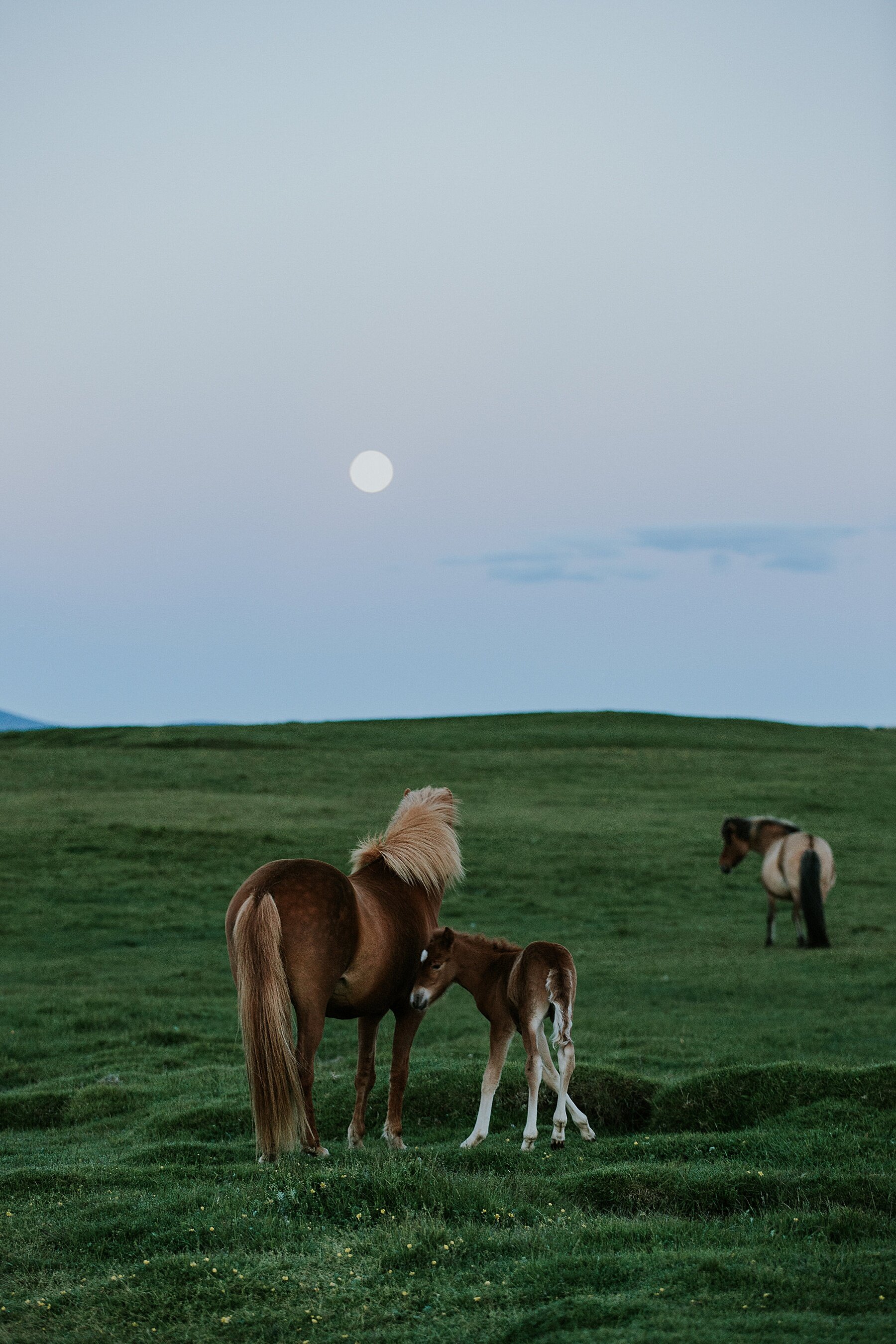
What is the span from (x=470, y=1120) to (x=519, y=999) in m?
2.32

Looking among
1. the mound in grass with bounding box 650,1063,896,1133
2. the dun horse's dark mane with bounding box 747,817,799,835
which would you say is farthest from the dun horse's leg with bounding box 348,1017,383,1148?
the dun horse's dark mane with bounding box 747,817,799,835

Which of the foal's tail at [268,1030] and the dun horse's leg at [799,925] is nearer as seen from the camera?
the foal's tail at [268,1030]

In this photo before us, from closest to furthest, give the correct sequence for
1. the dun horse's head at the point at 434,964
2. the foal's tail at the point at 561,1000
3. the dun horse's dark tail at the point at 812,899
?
the foal's tail at the point at 561,1000, the dun horse's head at the point at 434,964, the dun horse's dark tail at the point at 812,899

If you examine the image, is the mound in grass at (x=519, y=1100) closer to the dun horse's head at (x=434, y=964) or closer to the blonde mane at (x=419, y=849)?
the dun horse's head at (x=434, y=964)

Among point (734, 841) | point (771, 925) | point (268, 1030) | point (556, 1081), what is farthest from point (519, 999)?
point (734, 841)

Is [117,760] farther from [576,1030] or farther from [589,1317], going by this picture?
[589,1317]

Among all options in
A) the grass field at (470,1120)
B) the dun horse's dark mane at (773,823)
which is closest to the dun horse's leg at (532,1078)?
the grass field at (470,1120)

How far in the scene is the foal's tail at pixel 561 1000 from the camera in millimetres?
8188

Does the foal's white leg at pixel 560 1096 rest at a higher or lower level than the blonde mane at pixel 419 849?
lower

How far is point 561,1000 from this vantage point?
8.22m

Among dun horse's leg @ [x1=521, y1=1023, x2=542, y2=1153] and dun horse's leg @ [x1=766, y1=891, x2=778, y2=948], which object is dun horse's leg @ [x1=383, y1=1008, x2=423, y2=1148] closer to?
dun horse's leg @ [x1=521, y1=1023, x2=542, y2=1153]

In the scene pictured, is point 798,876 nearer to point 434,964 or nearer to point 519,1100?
point 519,1100

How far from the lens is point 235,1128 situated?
32.9 feet

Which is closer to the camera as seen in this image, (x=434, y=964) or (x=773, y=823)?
(x=434, y=964)
